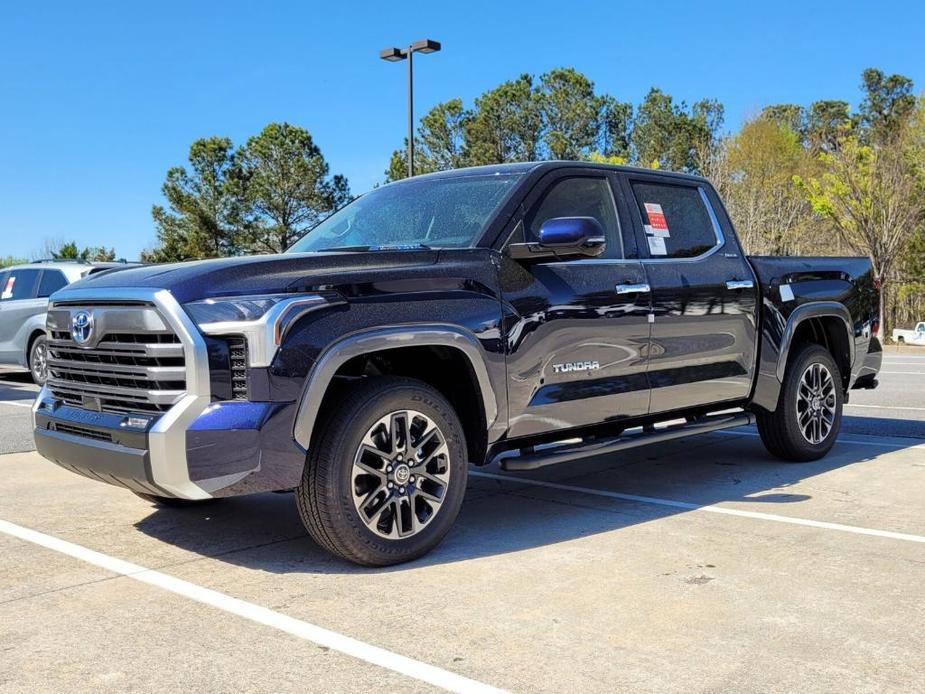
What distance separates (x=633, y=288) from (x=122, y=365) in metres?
2.75

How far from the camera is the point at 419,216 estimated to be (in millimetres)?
5324

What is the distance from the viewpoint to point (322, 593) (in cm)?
392

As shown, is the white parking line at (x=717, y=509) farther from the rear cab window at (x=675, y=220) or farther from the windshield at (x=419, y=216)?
the windshield at (x=419, y=216)

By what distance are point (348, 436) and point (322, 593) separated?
0.66m

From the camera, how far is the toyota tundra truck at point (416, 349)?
3.91m

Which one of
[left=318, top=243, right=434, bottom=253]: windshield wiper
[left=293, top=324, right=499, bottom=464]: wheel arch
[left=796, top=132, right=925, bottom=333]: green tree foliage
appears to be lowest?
[left=293, top=324, right=499, bottom=464]: wheel arch

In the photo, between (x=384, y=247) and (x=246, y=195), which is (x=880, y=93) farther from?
(x=384, y=247)

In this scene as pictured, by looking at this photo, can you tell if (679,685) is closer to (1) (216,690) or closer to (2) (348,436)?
(1) (216,690)

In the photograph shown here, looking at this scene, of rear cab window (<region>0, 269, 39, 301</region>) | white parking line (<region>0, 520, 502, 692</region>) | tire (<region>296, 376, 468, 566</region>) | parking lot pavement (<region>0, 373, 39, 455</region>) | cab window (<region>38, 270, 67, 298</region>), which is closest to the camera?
white parking line (<region>0, 520, 502, 692</region>)

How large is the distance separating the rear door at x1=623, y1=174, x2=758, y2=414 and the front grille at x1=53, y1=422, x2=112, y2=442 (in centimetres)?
294

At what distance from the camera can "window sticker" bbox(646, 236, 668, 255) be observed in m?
5.70

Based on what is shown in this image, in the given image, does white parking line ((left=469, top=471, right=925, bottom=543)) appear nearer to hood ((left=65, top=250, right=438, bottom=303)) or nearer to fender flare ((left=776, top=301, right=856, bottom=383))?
fender flare ((left=776, top=301, right=856, bottom=383))

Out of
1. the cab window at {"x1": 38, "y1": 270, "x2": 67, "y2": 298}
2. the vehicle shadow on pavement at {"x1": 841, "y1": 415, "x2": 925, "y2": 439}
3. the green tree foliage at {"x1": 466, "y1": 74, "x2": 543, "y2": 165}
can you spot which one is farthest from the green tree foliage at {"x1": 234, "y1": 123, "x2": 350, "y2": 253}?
the vehicle shadow on pavement at {"x1": 841, "y1": 415, "x2": 925, "y2": 439}

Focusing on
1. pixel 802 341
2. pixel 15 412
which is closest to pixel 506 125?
pixel 15 412
